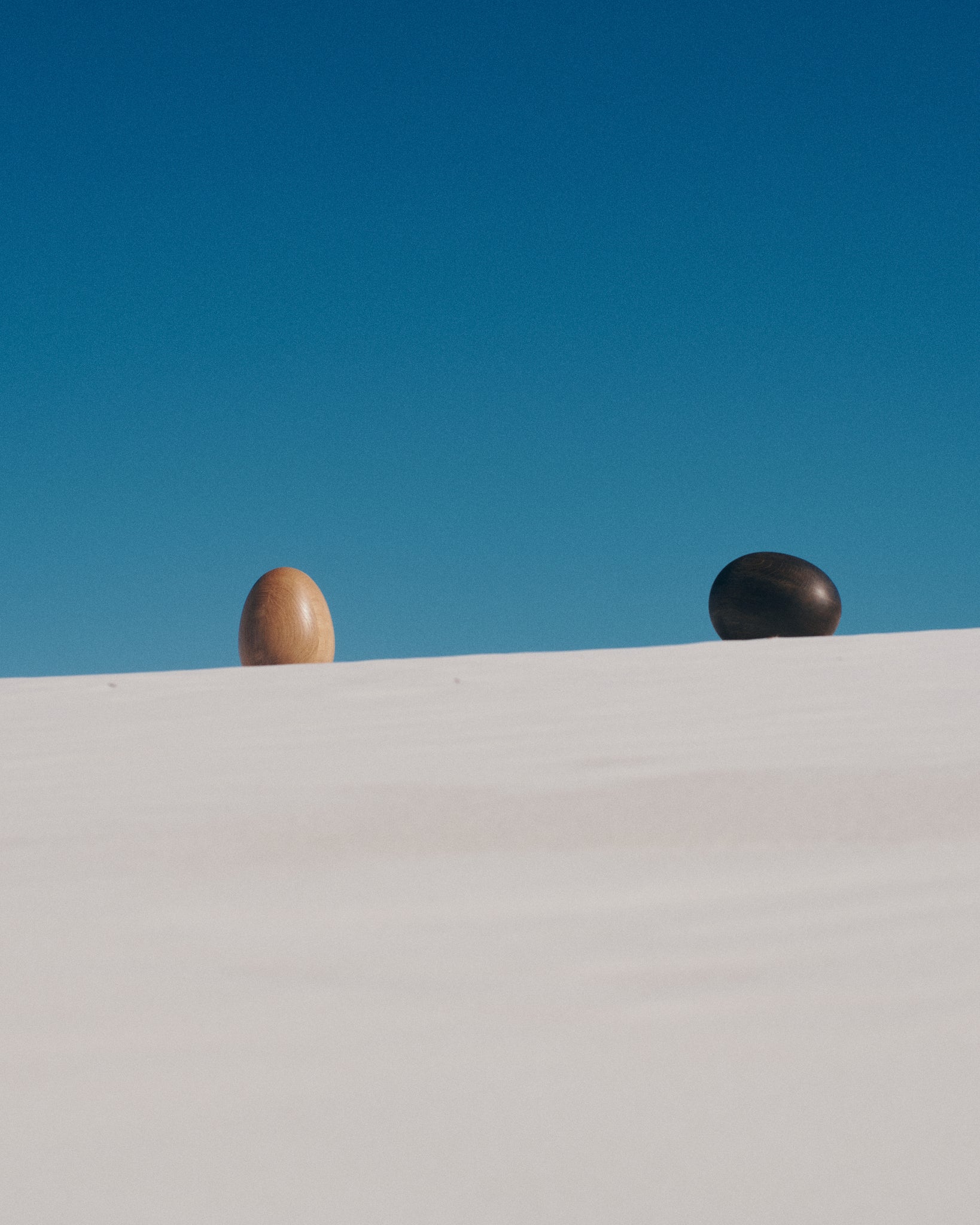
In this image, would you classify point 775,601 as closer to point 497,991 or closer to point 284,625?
point 284,625

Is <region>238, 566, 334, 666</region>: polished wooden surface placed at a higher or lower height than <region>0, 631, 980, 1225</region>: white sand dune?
higher

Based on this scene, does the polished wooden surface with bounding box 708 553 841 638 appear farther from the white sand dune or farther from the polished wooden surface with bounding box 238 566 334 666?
the white sand dune

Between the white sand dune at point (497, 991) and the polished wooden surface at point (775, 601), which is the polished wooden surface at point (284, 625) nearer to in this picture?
the polished wooden surface at point (775, 601)

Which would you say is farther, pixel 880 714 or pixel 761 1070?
pixel 880 714

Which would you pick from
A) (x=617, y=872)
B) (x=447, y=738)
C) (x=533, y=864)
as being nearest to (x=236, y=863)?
(x=533, y=864)

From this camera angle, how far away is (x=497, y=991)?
3.70 feet

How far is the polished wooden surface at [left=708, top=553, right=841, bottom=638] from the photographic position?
327 inches

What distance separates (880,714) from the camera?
321cm

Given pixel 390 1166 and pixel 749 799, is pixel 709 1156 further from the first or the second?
pixel 749 799

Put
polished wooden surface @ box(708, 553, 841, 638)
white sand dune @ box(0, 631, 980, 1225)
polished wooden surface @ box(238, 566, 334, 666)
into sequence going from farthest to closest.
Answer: polished wooden surface @ box(708, 553, 841, 638) → polished wooden surface @ box(238, 566, 334, 666) → white sand dune @ box(0, 631, 980, 1225)

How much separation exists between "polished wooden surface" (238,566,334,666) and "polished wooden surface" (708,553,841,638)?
2.93 meters

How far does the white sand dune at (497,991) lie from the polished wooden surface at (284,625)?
5.45 m

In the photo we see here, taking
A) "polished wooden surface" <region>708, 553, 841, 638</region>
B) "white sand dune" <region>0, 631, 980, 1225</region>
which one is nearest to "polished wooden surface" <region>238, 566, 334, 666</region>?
"polished wooden surface" <region>708, 553, 841, 638</region>

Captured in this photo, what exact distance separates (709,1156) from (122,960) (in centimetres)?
70
